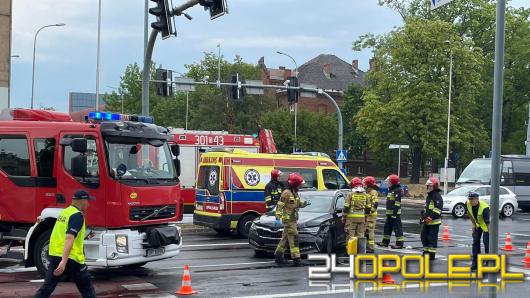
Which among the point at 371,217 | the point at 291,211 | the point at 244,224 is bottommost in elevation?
the point at 244,224

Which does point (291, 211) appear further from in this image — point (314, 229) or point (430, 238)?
point (430, 238)

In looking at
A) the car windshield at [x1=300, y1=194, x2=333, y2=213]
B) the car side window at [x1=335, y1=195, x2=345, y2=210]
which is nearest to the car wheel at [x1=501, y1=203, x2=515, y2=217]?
the car side window at [x1=335, y1=195, x2=345, y2=210]

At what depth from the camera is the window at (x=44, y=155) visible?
11.3 metres

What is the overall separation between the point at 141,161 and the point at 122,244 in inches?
59.9

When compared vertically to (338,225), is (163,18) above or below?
above

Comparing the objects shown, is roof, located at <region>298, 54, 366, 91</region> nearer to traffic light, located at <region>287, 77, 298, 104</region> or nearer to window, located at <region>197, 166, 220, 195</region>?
traffic light, located at <region>287, 77, 298, 104</region>

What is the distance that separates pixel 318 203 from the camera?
14.8m

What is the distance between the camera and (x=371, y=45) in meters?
61.8

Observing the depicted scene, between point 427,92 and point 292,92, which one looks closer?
point 292,92

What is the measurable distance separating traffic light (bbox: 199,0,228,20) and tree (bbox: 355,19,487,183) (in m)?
36.1

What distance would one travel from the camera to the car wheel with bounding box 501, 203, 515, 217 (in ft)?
99.9

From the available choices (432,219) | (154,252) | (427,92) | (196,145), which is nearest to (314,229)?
(432,219)

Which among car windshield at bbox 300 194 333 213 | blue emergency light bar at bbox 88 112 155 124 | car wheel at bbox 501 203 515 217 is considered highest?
blue emergency light bar at bbox 88 112 155 124

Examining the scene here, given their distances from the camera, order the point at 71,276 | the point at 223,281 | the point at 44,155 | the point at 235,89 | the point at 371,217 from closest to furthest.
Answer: the point at 71,276 → the point at 223,281 → the point at 44,155 → the point at 371,217 → the point at 235,89
